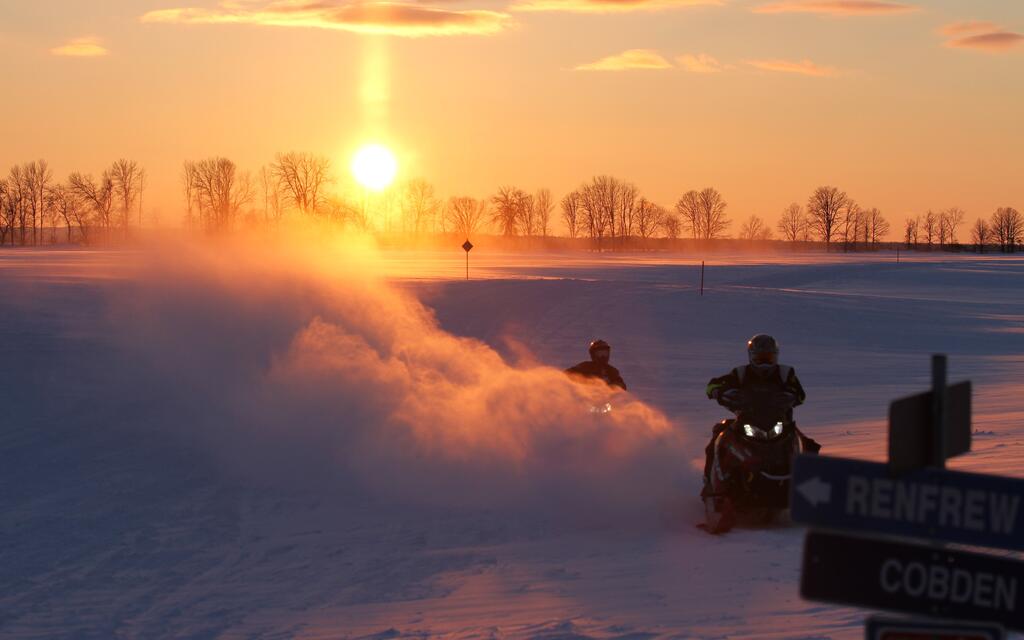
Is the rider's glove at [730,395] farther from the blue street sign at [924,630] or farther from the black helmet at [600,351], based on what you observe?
the blue street sign at [924,630]

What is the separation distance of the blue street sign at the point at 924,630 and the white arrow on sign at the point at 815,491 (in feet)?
1.30

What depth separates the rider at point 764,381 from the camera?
9570mm

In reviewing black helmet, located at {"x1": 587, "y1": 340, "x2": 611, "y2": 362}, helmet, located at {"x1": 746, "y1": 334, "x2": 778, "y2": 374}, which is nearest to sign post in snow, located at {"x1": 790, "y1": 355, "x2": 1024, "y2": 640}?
helmet, located at {"x1": 746, "y1": 334, "x2": 778, "y2": 374}

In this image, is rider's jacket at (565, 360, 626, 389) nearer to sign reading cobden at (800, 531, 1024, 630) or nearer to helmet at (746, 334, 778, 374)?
helmet at (746, 334, 778, 374)

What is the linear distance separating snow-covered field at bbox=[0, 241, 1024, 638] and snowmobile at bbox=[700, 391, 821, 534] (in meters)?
0.30

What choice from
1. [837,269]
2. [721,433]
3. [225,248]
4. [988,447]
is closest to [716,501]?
[721,433]

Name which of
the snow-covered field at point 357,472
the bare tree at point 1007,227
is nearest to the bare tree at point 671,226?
the bare tree at point 1007,227

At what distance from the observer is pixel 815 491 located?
3516 mm

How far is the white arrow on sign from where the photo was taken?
3508 millimetres

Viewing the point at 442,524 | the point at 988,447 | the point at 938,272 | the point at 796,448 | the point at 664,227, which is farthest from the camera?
the point at 664,227

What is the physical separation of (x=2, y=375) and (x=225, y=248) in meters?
9.96

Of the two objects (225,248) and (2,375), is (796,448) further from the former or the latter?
(225,248)

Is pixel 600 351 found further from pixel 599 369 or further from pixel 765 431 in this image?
pixel 765 431

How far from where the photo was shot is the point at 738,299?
4100 centimetres
